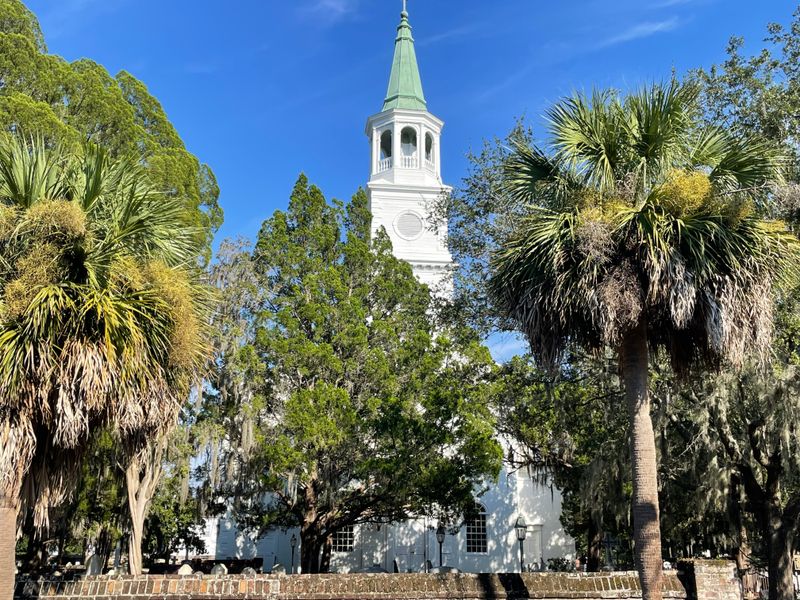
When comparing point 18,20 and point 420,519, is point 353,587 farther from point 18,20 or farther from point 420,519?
point 420,519

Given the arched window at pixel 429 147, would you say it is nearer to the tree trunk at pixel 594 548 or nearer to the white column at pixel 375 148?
the white column at pixel 375 148

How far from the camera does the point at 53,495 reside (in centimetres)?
871

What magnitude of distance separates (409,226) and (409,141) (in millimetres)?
4941

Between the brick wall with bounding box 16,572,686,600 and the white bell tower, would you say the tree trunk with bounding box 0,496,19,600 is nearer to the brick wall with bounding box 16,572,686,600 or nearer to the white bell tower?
the brick wall with bounding box 16,572,686,600

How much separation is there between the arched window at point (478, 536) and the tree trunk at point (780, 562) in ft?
62.0

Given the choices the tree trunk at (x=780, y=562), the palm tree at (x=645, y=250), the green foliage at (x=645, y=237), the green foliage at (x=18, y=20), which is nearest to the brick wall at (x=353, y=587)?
the palm tree at (x=645, y=250)

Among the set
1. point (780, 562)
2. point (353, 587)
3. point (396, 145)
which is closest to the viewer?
point (353, 587)

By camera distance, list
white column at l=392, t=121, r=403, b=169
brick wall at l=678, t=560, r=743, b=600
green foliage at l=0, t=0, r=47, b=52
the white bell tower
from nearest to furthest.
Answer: brick wall at l=678, t=560, r=743, b=600
green foliage at l=0, t=0, r=47, b=52
the white bell tower
white column at l=392, t=121, r=403, b=169

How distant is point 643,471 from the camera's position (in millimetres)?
8570

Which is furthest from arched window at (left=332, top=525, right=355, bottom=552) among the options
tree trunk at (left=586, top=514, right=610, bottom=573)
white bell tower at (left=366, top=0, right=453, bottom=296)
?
white bell tower at (left=366, top=0, right=453, bottom=296)

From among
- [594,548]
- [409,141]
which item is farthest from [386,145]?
[594,548]

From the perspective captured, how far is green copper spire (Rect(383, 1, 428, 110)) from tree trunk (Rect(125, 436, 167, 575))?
23664mm

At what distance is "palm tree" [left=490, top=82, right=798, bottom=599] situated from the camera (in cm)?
844

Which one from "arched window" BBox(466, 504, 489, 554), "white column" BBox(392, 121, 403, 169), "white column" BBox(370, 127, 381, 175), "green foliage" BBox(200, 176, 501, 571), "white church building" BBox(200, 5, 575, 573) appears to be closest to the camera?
"green foliage" BBox(200, 176, 501, 571)
